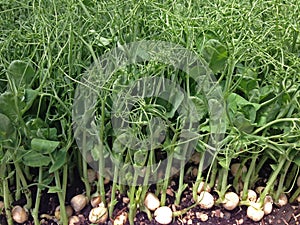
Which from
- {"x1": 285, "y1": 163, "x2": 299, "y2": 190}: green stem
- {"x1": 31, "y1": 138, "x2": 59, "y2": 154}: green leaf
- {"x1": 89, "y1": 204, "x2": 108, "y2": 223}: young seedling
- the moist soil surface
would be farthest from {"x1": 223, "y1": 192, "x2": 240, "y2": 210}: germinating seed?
{"x1": 31, "y1": 138, "x2": 59, "y2": 154}: green leaf

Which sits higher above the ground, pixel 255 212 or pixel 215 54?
pixel 215 54

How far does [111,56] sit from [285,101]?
31cm

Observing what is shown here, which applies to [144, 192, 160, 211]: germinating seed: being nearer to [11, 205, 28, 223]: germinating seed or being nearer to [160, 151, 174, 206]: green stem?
[160, 151, 174, 206]: green stem

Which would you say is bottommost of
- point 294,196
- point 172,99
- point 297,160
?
point 294,196

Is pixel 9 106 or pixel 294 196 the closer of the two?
pixel 9 106

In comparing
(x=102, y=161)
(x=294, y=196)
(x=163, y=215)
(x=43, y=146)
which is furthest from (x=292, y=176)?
(x=43, y=146)

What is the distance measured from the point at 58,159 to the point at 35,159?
0.04 meters

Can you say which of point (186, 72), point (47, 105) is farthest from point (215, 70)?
point (47, 105)

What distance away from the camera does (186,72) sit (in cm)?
79

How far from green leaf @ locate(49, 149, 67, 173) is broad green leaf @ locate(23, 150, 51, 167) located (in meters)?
0.01

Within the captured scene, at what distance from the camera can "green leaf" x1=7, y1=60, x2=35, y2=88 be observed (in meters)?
0.76

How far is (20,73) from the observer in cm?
77

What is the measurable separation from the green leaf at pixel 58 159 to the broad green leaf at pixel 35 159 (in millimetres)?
11

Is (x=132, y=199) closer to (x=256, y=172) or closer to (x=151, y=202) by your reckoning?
(x=151, y=202)
